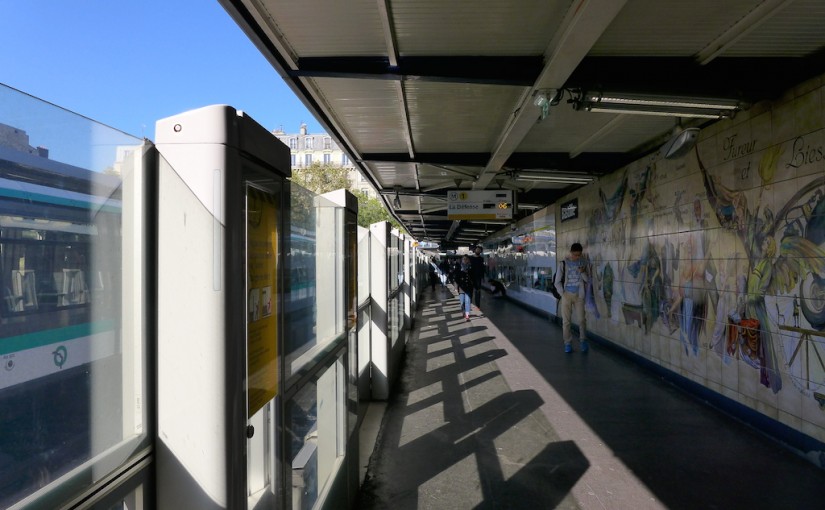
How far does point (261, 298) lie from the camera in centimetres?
192

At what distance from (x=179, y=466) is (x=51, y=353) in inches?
22.7

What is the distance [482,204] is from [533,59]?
275 inches

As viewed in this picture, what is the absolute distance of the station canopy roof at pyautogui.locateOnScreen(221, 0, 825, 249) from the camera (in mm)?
4062

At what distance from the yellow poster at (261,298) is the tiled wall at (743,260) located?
4.45 meters

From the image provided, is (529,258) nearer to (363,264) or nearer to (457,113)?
(457,113)

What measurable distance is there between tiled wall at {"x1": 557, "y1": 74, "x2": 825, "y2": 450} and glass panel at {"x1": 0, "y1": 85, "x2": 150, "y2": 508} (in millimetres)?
4981

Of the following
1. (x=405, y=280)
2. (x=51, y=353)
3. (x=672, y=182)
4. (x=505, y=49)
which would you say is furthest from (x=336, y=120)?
(x=51, y=353)

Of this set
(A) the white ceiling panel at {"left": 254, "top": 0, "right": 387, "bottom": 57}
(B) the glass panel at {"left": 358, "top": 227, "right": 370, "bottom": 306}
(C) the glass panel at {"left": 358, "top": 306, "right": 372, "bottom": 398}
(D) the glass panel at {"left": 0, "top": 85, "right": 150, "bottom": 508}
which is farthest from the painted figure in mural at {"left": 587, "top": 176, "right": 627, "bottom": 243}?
(D) the glass panel at {"left": 0, "top": 85, "right": 150, "bottom": 508}

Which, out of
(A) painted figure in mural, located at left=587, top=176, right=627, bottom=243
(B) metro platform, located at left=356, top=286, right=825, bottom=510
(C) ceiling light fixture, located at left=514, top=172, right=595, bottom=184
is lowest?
(B) metro platform, located at left=356, top=286, right=825, bottom=510

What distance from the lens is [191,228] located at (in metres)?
1.59

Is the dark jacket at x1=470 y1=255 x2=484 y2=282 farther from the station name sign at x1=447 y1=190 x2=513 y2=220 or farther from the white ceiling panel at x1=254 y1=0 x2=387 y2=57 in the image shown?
the white ceiling panel at x1=254 y1=0 x2=387 y2=57

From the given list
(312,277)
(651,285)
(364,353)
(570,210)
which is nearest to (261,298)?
(312,277)

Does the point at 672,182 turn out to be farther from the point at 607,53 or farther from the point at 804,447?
the point at 804,447

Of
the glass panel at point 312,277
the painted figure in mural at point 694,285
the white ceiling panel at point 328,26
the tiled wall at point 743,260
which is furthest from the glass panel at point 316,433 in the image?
the painted figure in mural at point 694,285
